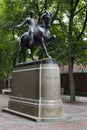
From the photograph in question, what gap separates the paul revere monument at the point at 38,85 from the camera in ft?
49.3

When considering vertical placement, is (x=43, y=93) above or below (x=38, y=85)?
below

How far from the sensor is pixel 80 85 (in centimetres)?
3866

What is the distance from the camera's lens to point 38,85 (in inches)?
605

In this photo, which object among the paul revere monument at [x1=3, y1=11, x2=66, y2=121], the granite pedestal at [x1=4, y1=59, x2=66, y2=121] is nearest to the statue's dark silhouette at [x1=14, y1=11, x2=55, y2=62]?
the paul revere monument at [x1=3, y1=11, x2=66, y2=121]

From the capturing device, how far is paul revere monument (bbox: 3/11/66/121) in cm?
1502

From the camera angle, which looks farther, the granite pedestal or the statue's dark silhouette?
the statue's dark silhouette

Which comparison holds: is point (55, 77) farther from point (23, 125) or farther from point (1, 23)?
point (1, 23)

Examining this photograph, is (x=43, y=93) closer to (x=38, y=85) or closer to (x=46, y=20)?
(x=38, y=85)

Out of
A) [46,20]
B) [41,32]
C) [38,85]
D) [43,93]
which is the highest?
[46,20]

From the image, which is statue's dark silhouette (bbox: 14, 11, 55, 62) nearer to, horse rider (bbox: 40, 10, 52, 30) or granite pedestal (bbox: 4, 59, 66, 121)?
horse rider (bbox: 40, 10, 52, 30)

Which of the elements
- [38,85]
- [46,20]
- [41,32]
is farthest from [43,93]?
[46,20]

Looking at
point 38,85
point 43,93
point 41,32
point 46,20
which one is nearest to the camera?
point 43,93

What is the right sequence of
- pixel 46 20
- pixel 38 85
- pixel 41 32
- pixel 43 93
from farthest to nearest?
pixel 46 20 → pixel 41 32 → pixel 38 85 → pixel 43 93

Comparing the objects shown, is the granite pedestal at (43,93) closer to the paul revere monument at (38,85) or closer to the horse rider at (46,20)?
the paul revere monument at (38,85)
